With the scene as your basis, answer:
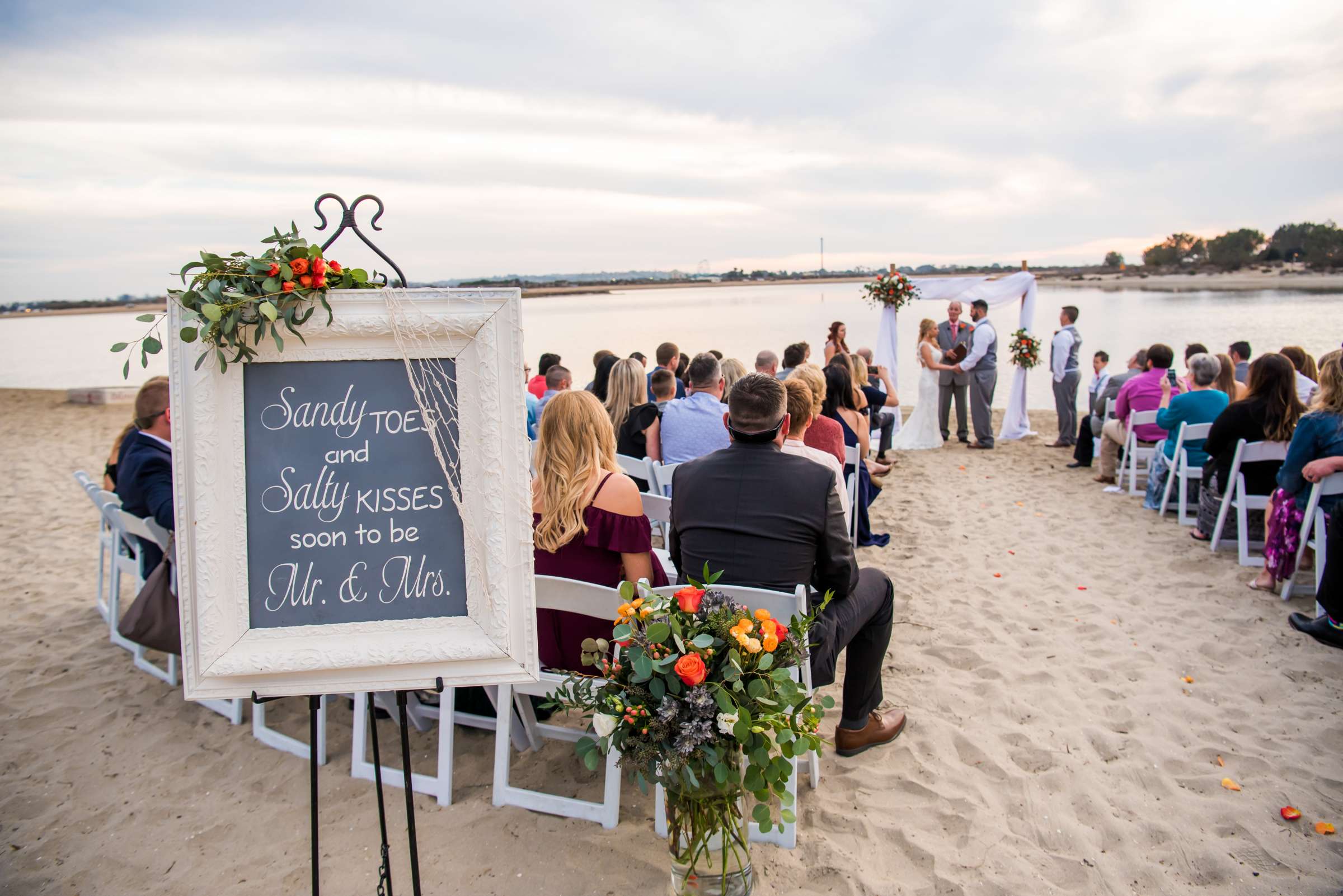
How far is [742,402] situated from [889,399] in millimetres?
5952

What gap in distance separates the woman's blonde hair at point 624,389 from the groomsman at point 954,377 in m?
5.51

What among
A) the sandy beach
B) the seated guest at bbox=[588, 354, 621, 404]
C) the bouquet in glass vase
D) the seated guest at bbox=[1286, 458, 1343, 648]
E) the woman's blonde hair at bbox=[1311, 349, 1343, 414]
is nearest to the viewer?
the bouquet in glass vase

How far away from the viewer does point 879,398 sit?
6.79 metres

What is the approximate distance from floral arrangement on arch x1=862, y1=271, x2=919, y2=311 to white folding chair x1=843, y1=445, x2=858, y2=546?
18.5 feet

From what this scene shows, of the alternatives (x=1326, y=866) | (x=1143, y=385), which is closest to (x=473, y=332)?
(x=1326, y=866)

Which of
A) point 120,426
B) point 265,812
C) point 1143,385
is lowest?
point 265,812

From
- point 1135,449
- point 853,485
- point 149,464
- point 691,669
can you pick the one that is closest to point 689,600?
point 691,669

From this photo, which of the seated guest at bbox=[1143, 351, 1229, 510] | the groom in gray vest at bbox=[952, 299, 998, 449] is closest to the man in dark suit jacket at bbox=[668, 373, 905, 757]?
the seated guest at bbox=[1143, 351, 1229, 510]

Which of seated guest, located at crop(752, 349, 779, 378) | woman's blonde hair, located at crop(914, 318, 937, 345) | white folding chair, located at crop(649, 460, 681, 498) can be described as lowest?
white folding chair, located at crop(649, 460, 681, 498)

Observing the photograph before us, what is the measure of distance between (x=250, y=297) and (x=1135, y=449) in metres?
7.05

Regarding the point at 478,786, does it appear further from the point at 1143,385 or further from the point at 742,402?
the point at 1143,385

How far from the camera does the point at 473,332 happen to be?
1.77 m

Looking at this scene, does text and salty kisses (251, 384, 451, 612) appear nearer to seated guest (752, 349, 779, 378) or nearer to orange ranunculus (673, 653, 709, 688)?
orange ranunculus (673, 653, 709, 688)

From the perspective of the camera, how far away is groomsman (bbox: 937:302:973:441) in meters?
9.40
